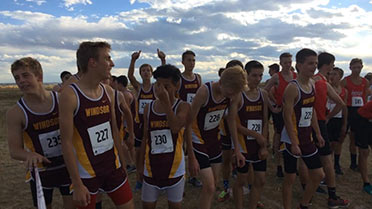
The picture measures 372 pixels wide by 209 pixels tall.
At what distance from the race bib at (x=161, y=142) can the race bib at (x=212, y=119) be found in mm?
905

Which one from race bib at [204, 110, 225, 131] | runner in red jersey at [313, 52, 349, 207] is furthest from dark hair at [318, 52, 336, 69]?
race bib at [204, 110, 225, 131]

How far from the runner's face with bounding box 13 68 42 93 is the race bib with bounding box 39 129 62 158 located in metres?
0.51

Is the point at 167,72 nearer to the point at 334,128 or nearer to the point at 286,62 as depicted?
the point at 286,62

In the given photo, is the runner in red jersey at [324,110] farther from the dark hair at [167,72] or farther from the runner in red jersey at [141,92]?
Result: the runner in red jersey at [141,92]

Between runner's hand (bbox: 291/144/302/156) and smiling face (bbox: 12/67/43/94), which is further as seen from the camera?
runner's hand (bbox: 291/144/302/156)

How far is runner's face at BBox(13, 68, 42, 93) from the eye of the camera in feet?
9.29

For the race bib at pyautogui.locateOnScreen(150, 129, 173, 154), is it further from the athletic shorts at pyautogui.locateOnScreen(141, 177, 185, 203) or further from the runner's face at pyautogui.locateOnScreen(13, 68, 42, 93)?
the runner's face at pyautogui.locateOnScreen(13, 68, 42, 93)

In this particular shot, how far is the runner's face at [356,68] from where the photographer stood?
21.4 ft

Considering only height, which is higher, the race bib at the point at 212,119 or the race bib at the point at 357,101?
the race bib at the point at 212,119

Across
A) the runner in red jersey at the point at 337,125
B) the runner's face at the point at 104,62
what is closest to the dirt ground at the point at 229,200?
the runner in red jersey at the point at 337,125

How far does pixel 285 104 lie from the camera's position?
13.2 feet

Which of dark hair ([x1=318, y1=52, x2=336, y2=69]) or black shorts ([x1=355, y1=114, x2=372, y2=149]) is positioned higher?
dark hair ([x1=318, y1=52, x2=336, y2=69])

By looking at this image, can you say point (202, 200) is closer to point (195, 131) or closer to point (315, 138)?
point (195, 131)

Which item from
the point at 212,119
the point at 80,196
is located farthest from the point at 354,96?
the point at 80,196
